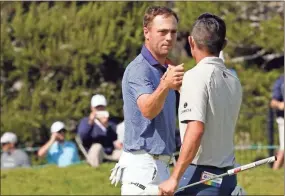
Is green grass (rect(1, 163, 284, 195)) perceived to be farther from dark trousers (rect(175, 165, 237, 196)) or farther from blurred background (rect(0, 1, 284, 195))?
blurred background (rect(0, 1, 284, 195))

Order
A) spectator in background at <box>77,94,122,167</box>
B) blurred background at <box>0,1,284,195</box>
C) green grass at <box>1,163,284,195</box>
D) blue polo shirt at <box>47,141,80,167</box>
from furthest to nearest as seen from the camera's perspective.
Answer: blurred background at <box>0,1,284,195</box>
blue polo shirt at <box>47,141,80,167</box>
spectator in background at <box>77,94,122,167</box>
green grass at <box>1,163,284,195</box>

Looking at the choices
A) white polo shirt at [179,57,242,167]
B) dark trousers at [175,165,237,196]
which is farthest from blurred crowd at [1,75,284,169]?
white polo shirt at [179,57,242,167]

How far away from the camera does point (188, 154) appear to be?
6.28 m

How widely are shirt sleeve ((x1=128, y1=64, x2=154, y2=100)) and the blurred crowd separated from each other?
256 inches

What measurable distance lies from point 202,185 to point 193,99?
64 cm

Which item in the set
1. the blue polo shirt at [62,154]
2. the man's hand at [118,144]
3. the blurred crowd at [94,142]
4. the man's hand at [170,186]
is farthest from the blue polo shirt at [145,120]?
the blue polo shirt at [62,154]

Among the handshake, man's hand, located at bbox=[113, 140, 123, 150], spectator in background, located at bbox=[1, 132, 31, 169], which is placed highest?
the handshake

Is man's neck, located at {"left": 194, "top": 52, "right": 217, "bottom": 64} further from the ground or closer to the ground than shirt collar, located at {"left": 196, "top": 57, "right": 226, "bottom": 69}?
further from the ground

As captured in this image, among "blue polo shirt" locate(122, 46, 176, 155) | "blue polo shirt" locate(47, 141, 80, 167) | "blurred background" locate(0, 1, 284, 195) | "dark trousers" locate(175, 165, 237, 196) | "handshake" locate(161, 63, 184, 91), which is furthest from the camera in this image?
"blurred background" locate(0, 1, 284, 195)

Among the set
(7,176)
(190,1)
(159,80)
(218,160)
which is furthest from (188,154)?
(190,1)

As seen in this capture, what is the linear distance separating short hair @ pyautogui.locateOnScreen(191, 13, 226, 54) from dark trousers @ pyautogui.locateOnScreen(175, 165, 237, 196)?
2.46ft

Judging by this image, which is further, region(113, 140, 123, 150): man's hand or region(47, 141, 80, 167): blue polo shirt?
region(47, 141, 80, 167): blue polo shirt

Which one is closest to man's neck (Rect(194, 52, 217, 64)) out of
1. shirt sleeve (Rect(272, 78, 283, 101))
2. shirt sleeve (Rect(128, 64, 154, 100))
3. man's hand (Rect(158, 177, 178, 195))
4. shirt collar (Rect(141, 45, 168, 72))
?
shirt sleeve (Rect(128, 64, 154, 100))

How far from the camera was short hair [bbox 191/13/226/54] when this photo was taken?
6.53 meters
